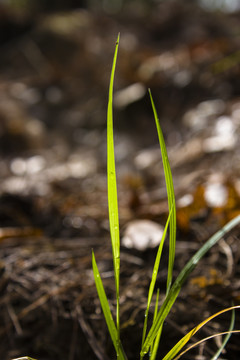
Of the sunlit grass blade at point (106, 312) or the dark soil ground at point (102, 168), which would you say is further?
the dark soil ground at point (102, 168)

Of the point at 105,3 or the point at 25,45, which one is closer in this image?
the point at 25,45

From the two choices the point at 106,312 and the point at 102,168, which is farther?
the point at 102,168

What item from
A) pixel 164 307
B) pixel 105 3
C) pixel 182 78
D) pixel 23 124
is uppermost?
pixel 105 3

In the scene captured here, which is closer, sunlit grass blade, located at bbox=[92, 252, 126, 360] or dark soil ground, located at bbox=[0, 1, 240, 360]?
sunlit grass blade, located at bbox=[92, 252, 126, 360]

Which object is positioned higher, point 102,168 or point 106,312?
point 102,168

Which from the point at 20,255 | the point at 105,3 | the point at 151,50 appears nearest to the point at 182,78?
the point at 151,50

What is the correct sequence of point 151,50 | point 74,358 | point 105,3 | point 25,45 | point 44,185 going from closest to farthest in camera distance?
point 74,358
point 44,185
point 151,50
point 25,45
point 105,3

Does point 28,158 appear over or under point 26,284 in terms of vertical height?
over

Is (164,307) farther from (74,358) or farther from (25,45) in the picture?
(25,45)
